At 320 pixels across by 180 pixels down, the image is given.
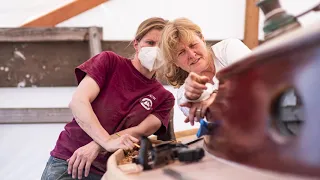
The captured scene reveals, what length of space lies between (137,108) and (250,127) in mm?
777

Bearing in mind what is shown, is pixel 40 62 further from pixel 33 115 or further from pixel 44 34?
pixel 33 115

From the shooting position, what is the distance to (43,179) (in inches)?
47.2

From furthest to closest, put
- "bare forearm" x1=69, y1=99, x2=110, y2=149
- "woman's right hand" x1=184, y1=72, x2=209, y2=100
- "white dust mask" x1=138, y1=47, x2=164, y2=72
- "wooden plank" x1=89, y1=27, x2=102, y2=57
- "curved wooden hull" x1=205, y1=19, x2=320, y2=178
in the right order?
"wooden plank" x1=89, y1=27, x2=102, y2=57 → "white dust mask" x1=138, y1=47, x2=164, y2=72 → "bare forearm" x1=69, y1=99, x2=110, y2=149 → "woman's right hand" x1=184, y1=72, x2=209, y2=100 → "curved wooden hull" x1=205, y1=19, x2=320, y2=178

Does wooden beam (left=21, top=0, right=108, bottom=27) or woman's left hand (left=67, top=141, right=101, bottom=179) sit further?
wooden beam (left=21, top=0, right=108, bottom=27)

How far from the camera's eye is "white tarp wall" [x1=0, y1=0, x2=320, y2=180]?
2.55 meters

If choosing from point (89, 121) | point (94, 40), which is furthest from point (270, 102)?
point (94, 40)

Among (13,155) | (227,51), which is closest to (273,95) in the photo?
(227,51)

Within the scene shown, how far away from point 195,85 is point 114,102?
576 mm

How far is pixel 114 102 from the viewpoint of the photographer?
4.01ft

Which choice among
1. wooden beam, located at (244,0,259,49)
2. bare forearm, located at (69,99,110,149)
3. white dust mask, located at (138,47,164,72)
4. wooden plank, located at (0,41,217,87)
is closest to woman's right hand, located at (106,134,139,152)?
bare forearm, located at (69,99,110,149)

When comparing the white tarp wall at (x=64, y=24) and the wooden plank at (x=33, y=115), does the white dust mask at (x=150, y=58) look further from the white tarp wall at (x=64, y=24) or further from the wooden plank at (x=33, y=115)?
the wooden plank at (x=33, y=115)

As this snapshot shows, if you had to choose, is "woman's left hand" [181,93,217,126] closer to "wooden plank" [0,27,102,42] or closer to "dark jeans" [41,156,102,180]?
"dark jeans" [41,156,102,180]

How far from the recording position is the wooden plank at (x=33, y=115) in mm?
2576

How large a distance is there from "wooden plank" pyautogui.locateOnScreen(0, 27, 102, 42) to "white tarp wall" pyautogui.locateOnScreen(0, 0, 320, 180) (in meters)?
0.10
